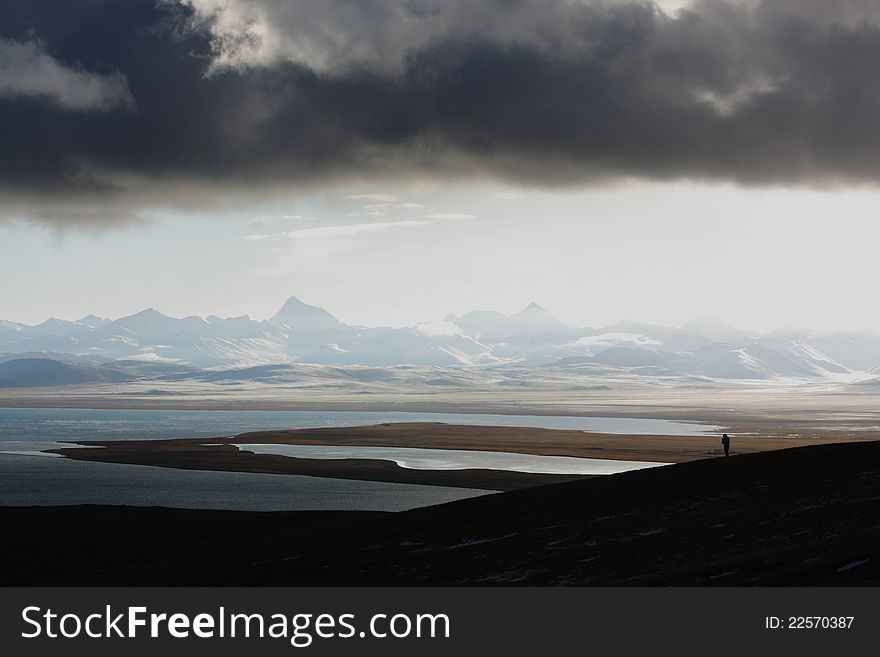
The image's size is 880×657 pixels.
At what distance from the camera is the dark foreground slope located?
33.1 m

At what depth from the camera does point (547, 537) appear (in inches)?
1781

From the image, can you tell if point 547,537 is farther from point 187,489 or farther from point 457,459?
point 457,459

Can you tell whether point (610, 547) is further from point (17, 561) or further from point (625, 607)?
point (17, 561)

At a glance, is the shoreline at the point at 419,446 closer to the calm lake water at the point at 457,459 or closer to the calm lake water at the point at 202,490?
the calm lake water at the point at 457,459

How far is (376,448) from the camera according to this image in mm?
141250

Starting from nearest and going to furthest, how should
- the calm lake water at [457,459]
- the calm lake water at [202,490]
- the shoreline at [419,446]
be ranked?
the calm lake water at [202,490] → the shoreline at [419,446] → the calm lake water at [457,459]

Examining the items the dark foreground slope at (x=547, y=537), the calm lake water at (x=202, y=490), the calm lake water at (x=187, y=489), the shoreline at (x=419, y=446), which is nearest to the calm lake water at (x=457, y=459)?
the shoreline at (x=419, y=446)

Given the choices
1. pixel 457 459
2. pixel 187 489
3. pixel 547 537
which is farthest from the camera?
pixel 457 459

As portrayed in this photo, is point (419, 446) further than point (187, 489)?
Yes

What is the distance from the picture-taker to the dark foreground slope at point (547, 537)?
33.1 metres

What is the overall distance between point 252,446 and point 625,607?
398 feet

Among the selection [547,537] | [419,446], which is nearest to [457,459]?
[419,446]

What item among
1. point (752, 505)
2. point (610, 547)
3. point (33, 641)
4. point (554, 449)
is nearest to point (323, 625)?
point (33, 641)

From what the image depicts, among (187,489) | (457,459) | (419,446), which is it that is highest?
(419,446)
